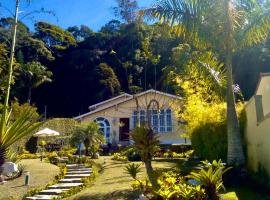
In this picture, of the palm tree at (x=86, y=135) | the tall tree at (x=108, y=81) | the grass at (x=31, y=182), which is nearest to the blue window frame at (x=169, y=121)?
the palm tree at (x=86, y=135)

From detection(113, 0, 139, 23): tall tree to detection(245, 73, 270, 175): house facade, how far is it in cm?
1889

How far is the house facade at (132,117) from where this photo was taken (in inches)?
1420

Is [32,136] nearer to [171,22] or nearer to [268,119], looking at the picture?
[171,22]

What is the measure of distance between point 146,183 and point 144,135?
2275 mm

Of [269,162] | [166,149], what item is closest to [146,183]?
[269,162]

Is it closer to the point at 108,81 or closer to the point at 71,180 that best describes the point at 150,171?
the point at 71,180

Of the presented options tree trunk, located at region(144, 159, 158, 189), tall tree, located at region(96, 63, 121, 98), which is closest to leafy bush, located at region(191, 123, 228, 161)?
tree trunk, located at region(144, 159, 158, 189)

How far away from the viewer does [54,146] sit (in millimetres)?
32156

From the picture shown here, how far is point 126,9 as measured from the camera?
3209 cm

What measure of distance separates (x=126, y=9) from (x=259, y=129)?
22.2 m

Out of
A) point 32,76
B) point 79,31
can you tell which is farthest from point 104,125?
point 79,31

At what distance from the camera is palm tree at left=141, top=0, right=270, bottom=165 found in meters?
12.7

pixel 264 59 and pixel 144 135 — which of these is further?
pixel 264 59

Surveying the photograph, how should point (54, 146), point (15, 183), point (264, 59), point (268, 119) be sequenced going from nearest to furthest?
1. point (268, 119)
2. point (15, 183)
3. point (54, 146)
4. point (264, 59)
